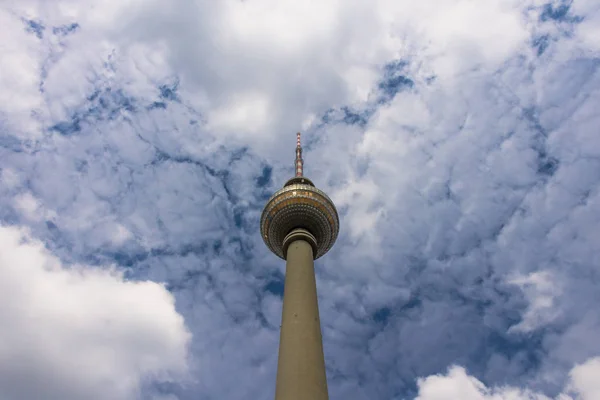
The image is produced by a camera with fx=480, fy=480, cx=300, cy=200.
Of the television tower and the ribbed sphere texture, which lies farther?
the ribbed sphere texture

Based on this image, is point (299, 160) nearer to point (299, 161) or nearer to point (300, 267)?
point (299, 161)

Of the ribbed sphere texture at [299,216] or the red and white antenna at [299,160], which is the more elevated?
the red and white antenna at [299,160]

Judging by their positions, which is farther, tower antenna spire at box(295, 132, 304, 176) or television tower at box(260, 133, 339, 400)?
tower antenna spire at box(295, 132, 304, 176)

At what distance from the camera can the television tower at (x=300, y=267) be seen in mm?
38594

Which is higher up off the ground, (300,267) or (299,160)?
(299,160)

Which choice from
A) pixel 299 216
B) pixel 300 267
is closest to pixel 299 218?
pixel 299 216

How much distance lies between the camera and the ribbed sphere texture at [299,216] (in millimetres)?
59562

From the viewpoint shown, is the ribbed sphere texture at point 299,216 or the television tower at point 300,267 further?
the ribbed sphere texture at point 299,216

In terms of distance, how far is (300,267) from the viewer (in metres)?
49.8

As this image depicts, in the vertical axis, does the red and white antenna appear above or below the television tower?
above

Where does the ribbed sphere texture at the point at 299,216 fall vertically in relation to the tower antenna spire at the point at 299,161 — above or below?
below

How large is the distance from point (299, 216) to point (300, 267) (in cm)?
1078

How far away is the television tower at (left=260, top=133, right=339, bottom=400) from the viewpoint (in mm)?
38594

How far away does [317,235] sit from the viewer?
197ft
